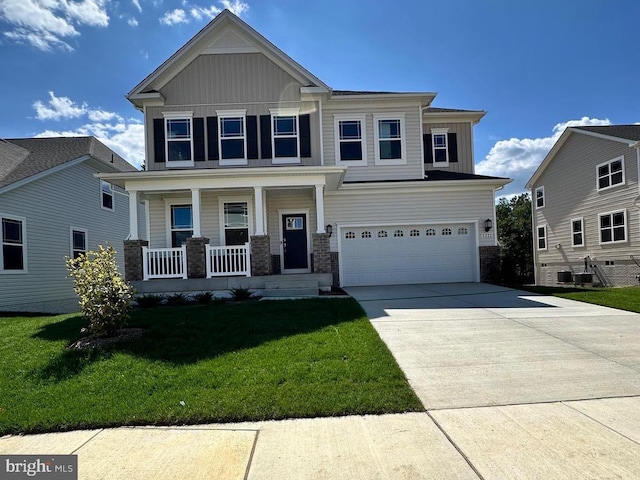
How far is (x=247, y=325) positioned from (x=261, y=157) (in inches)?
292

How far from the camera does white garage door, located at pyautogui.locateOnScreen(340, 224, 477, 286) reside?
13.3 metres

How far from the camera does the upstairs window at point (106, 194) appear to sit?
16.9 metres

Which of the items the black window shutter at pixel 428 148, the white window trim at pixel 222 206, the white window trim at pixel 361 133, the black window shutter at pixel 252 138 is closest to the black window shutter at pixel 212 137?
the black window shutter at pixel 252 138

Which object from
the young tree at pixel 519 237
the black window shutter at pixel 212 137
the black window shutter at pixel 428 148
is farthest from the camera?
the young tree at pixel 519 237

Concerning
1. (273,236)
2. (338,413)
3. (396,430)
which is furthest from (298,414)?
(273,236)

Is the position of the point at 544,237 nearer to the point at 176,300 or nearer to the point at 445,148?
the point at 445,148

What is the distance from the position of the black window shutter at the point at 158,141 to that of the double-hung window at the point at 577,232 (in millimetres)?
18434

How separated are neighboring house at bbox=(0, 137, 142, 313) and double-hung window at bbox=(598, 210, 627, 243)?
21.5 meters

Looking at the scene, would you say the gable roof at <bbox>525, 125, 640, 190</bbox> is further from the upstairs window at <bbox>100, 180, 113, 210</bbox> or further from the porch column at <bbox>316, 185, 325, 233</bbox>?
the upstairs window at <bbox>100, 180, 113, 210</bbox>

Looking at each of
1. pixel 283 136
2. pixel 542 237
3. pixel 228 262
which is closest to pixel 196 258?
pixel 228 262

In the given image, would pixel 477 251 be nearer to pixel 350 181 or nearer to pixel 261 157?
pixel 350 181

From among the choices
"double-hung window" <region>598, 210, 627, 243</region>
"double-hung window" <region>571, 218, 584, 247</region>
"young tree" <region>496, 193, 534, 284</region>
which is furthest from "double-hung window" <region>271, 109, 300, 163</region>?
"young tree" <region>496, 193, 534, 284</region>

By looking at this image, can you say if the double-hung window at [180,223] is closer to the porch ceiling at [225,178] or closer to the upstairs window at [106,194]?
the porch ceiling at [225,178]

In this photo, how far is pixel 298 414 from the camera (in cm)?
360
